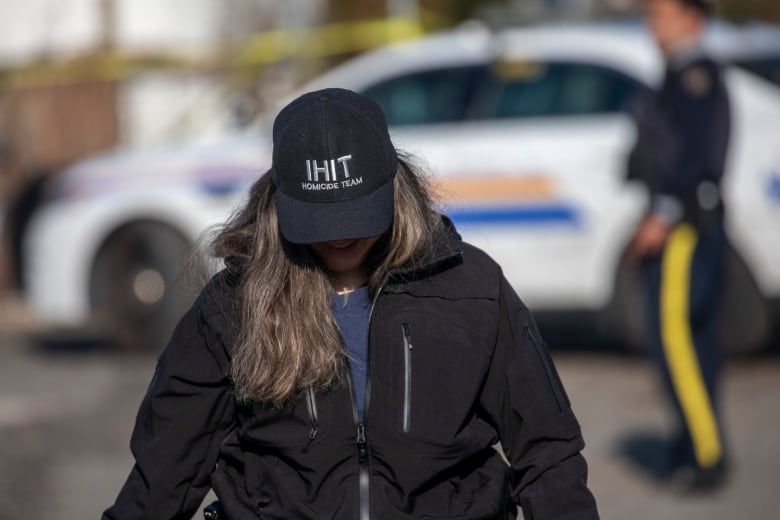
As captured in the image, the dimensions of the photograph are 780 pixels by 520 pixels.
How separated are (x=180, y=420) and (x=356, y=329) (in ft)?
1.13

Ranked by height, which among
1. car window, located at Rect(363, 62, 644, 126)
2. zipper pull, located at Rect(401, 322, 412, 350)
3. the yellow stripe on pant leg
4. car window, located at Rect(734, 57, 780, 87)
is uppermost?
zipper pull, located at Rect(401, 322, 412, 350)

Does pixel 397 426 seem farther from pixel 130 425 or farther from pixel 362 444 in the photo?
pixel 130 425

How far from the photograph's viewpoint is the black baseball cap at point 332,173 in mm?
2293

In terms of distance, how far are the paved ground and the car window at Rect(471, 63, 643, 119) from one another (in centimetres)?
152

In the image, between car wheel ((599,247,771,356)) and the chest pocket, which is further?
car wheel ((599,247,771,356))

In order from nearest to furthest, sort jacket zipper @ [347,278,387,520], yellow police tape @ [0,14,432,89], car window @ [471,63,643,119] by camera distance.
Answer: jacket zipper @ [347,278,387,520]
car window @ [471,63,643,119]
yellow police tape @ [0,14,432,89]

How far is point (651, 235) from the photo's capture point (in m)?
5.45

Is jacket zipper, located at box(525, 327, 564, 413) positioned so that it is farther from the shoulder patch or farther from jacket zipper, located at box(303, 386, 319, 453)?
the shoulder patch

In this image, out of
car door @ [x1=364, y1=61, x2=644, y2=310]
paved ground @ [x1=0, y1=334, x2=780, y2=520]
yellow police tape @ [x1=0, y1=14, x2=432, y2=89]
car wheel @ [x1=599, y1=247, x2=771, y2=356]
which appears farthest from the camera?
yellow police tape @ [x1=0, y1=14, x2=432, y2=89]

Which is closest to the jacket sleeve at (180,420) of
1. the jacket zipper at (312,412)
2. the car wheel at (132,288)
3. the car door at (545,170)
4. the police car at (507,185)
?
the jacket zipper at (312,412)

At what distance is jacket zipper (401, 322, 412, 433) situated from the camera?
91.3 inches

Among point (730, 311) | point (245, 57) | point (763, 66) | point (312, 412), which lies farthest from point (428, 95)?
point (312, 412)

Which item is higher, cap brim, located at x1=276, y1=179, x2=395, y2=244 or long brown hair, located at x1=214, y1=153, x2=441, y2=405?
cap brim, located at x1=276, y1=179, x2=395, y2=244

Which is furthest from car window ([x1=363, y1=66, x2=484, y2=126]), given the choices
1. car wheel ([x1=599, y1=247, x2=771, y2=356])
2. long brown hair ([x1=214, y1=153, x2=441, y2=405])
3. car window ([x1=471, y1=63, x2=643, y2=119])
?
long brown hair ([x1=214, y1=153, x2=441, y2=405])
